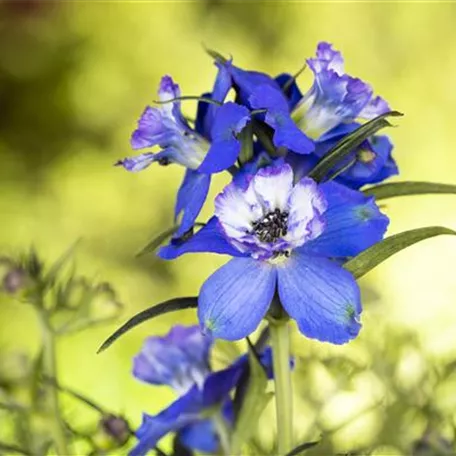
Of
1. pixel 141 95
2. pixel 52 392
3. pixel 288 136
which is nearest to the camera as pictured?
pixel 288 136

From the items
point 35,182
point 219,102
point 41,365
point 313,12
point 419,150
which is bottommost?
point 41,365

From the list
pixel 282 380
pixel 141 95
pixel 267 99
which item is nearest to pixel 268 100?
pixel 267 99

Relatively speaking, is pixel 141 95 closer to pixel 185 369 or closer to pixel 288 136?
pixel 185 369

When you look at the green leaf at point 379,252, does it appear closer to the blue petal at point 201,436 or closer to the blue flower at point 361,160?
the blue flower at point 361,160

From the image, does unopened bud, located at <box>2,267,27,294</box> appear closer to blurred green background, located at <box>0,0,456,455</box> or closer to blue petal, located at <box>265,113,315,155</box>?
blue petal, located at <box>265,113,315,155</box>

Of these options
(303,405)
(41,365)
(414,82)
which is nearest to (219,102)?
(41,365)

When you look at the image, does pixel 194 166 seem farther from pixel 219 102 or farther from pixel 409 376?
pixel 409 376
